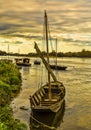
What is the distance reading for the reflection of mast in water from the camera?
2770cm

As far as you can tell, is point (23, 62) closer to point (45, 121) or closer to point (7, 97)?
point (7, 97)

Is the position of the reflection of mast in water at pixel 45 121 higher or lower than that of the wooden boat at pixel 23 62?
higher

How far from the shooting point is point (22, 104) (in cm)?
3697

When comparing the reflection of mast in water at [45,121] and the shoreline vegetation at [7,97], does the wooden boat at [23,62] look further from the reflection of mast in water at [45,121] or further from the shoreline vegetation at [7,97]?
the reflection of mast in water at [45,121]

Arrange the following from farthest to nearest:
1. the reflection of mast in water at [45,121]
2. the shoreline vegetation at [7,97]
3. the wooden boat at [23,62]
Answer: the wooden boat at [23,62] < the reflection of mast in water at [45,121] < the shoreline vegetation at [7,97]

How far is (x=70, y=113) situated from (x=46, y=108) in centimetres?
554

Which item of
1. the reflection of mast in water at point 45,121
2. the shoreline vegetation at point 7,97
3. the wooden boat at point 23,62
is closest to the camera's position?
the shoreline vegetation at point 7,97

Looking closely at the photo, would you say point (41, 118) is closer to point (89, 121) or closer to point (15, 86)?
point (89, 121)

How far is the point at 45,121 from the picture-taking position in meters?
29.6

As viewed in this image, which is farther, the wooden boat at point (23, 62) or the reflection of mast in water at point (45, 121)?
the wooden boat at point (23, 62)

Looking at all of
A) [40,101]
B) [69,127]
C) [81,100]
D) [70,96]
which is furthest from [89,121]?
[70,96]

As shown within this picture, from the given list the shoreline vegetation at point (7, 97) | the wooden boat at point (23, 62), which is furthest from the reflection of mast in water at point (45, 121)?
the wooden boat at point (23, 62)

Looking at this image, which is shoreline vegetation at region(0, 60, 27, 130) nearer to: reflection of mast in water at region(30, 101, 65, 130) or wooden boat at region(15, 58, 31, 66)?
reflection of mast in water at region(30, 101, 65, 130)

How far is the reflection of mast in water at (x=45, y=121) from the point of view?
90.9 ft
